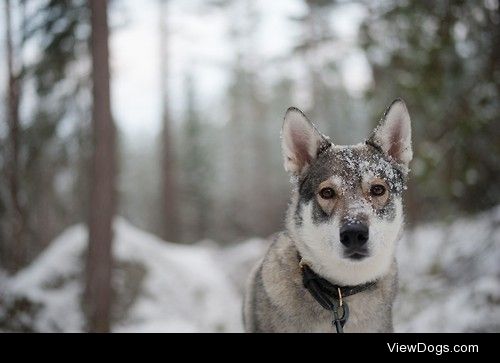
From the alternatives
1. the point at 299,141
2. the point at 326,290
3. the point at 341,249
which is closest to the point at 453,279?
the point at 326,290

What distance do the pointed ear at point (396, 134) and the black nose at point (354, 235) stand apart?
951 mm

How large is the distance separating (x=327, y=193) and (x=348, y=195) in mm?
176

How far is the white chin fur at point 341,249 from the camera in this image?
3.24 m

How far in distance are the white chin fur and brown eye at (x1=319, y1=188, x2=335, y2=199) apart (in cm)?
14

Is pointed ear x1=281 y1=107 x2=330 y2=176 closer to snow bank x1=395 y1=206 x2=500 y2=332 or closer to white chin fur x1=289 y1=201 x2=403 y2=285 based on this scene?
white chin fur x1=289 y1=201 x2=403 y2=285

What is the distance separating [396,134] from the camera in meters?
3.71

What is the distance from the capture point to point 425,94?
6.83 meters

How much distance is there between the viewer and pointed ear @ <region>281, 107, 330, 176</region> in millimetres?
3656

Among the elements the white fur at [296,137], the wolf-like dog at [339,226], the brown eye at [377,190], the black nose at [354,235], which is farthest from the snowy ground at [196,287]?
the white fur at [296,137]

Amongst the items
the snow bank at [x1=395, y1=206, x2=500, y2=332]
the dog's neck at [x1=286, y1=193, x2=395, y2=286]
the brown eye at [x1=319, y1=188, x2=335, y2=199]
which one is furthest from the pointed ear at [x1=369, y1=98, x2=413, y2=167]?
the snow bank at [x1=395, y1=206, x2=500, y2=332]

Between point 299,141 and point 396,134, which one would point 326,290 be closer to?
point 299,141

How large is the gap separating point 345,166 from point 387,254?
2.60ft

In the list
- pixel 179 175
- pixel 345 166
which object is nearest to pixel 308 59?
pixel 179 175

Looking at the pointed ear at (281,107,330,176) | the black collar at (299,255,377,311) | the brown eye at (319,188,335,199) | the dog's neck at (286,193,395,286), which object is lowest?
the black collar at (299,255,377,311)
